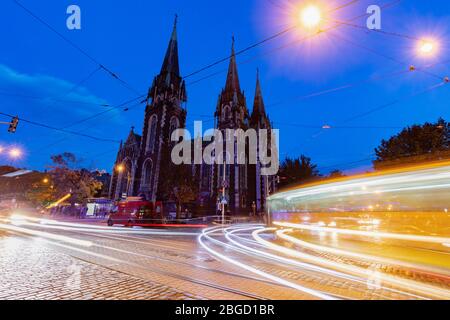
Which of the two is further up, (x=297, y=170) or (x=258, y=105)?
(x=258, y=105)

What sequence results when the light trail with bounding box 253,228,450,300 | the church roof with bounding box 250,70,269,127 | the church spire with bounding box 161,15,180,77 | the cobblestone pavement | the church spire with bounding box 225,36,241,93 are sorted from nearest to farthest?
1. the cobblestone pavement
2. the light trail with bounding box 253,228,450,300
3. the church spire with bounding box 161,15,180,77
4. the church spire with bounding box 225,36,241,93
5. the church roof with bounding box 250,70,269,127

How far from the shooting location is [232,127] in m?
49.4

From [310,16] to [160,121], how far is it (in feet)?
147

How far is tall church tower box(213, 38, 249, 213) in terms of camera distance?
4244 centimetres

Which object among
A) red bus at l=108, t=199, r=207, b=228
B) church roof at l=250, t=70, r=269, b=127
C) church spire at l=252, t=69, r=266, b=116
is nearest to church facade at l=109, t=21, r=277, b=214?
church roof at l=250, t=70, r=269, b=127

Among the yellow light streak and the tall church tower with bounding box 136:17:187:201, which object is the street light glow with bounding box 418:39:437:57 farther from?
the yellow light streak

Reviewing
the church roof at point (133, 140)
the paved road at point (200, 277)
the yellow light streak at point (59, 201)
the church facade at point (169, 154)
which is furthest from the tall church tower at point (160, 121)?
the paved road at point (200, 277)

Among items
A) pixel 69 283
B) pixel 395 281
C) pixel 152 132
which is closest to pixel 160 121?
pixel 152 132

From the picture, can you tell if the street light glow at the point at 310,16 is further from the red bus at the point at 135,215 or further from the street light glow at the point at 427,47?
the red bus at the point at 135,215

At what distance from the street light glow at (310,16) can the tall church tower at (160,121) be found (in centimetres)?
3746

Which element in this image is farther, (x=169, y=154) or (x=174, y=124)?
(x=174, y=124)

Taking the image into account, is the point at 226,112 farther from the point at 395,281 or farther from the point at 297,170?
the point at 395,281

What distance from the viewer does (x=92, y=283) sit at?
4.67 meters
